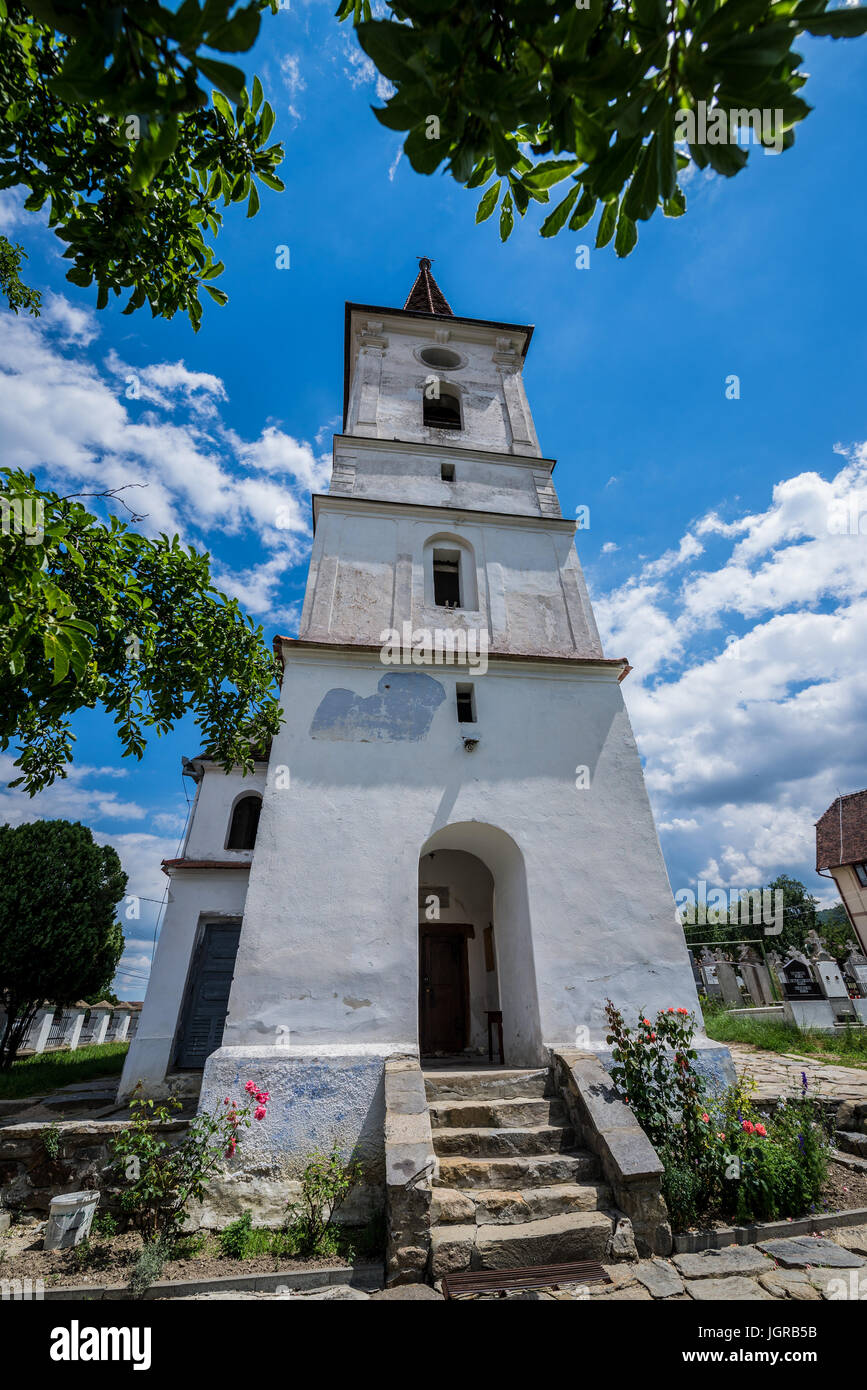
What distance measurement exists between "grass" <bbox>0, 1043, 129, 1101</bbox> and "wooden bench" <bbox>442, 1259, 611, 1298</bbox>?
32.0 ft

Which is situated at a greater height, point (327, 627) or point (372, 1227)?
point (327, 627)

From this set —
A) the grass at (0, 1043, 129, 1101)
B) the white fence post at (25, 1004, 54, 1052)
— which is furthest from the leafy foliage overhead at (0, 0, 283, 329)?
the white fence post at (25, 1004, 54, 1052)

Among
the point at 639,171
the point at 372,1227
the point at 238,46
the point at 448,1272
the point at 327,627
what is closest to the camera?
the point at 238,46

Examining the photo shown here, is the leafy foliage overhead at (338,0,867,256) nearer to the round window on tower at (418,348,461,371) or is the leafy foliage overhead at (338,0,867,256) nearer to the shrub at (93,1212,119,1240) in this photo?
the shrub at (93,1212,119,1240)

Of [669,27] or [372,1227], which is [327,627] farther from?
[669,27]

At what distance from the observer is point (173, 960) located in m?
10.7

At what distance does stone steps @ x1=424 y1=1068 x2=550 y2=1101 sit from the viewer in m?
6.18

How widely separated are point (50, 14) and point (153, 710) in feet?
18.0

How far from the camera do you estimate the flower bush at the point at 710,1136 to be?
519 centimetres

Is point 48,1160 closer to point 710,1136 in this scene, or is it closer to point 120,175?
point 710,1136
